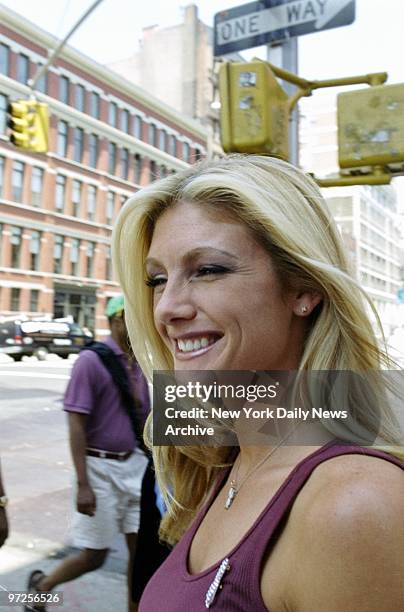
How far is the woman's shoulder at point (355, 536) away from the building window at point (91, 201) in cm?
3939

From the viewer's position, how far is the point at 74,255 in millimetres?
38125

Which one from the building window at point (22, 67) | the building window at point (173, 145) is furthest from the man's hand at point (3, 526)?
the building window at point (173, 145)

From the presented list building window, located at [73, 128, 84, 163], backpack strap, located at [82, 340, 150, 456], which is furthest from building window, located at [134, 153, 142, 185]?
backpack strap, located at [82, 340, 150, 456]

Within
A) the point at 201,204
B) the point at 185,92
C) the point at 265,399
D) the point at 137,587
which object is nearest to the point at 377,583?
the point at 265,399

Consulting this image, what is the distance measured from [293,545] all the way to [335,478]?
109mm

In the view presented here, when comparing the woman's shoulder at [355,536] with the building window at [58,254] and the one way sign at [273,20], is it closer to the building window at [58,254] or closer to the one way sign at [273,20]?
the one way sign at [273,20]

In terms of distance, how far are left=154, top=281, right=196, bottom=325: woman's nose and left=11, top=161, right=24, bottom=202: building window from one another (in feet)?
115

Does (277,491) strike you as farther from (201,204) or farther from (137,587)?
(137,587)

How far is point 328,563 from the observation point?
31.8 inches

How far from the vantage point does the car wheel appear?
26172 mm

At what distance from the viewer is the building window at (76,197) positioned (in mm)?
38250

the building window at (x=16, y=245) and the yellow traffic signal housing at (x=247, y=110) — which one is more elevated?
the building window at (x=16, y=245)

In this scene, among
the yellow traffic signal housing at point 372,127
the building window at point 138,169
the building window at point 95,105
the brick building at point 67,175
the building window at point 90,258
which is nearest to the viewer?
the yellow traffic signal housing at point 372,127

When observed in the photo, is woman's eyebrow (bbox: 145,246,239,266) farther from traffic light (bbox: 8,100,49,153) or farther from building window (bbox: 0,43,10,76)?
building window (bbox: 0,43,10,76)
